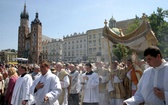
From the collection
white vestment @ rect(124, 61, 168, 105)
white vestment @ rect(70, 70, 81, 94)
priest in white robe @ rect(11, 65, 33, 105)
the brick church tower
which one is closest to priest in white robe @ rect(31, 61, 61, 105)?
priest in white robe @ rect(11, 65, 33, 105)

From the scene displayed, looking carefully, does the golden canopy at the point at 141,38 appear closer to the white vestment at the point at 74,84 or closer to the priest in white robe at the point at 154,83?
the white vestment at the point at 74,84

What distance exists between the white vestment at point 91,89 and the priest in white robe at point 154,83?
14.1 feet

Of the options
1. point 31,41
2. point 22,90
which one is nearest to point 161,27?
point 22,90

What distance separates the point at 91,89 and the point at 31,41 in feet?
302

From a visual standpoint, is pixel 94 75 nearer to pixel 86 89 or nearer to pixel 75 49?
pixel 86 89

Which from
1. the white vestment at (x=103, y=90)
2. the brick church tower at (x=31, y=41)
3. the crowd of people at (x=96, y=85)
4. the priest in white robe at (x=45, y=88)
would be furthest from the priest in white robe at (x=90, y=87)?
the brick church tower at (x=31, y=41)

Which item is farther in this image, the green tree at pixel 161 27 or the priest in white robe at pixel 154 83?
the green tree at pixel 161 27

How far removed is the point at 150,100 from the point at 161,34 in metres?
31.4

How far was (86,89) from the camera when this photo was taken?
787 cm

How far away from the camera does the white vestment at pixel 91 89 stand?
765cm

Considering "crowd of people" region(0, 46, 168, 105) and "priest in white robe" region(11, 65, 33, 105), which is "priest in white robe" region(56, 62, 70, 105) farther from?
"priest in white robe" region(11, 65, 33, 105)

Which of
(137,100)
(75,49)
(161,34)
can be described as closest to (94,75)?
(137,100)

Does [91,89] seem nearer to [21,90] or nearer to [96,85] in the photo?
[96,85]

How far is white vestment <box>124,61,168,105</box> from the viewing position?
123 inches
